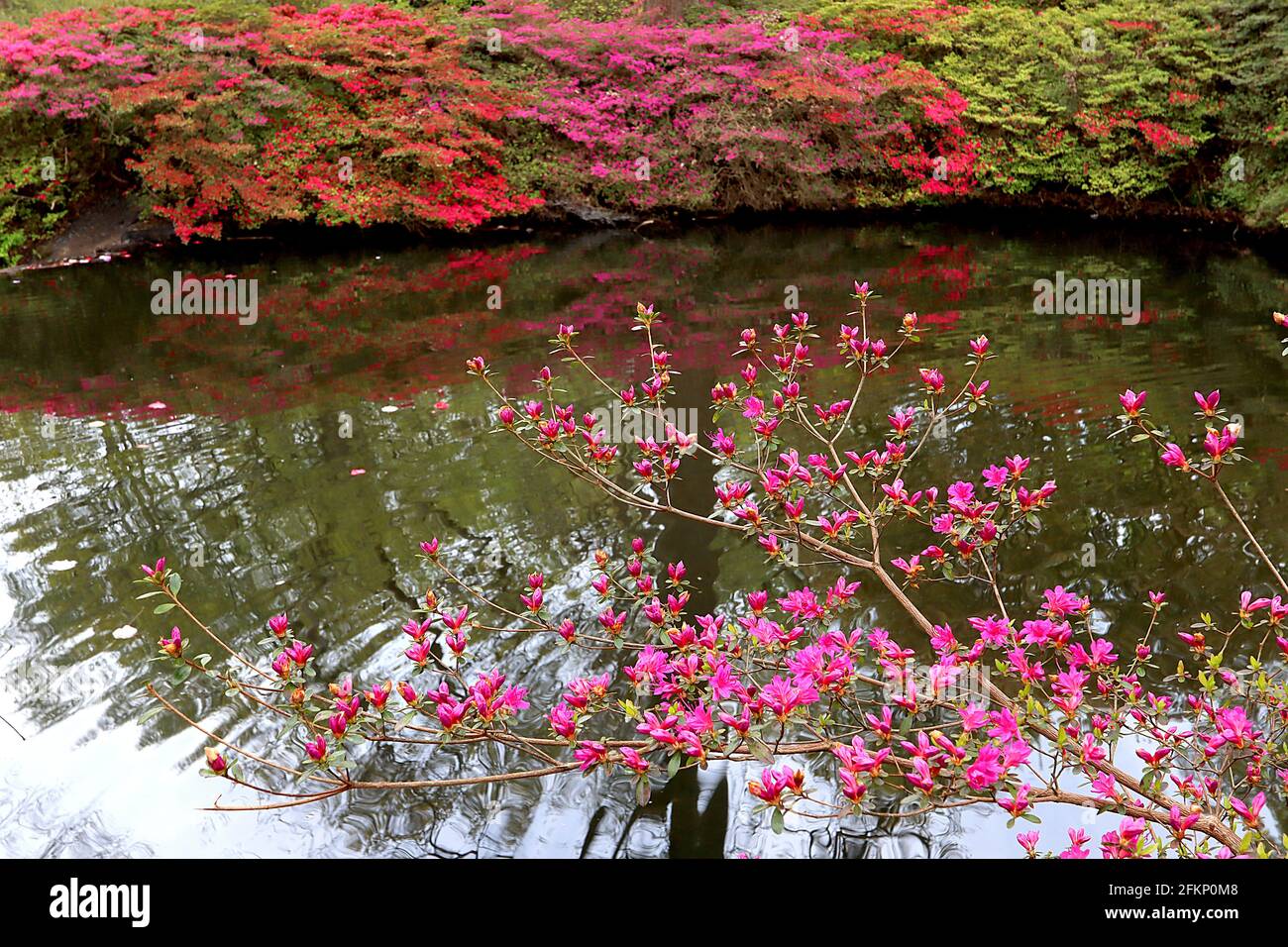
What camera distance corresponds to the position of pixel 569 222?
1306 cm

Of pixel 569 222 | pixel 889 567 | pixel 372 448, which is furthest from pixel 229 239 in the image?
pixel 889 567

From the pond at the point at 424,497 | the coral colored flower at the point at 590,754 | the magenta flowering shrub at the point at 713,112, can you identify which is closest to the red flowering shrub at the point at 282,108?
the magenta flowering shrub at the point at 713,112

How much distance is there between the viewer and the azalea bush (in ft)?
5.79

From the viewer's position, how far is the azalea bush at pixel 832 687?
69.4 inches

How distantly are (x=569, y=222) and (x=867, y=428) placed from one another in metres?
8.35

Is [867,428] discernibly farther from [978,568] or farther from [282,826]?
[282,826]

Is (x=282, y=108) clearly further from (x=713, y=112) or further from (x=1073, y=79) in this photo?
(x=1073, y=79)

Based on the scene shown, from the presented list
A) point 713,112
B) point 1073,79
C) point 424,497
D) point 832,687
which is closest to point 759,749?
point 832,687

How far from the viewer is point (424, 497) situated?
16.0 ft

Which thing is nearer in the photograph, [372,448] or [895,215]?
[372,448]

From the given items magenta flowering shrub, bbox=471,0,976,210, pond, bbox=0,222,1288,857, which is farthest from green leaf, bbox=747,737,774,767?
magenta flowering shrub, bbox=471,0,976,210

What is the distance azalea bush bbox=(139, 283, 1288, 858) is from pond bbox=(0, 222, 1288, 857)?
117 mm

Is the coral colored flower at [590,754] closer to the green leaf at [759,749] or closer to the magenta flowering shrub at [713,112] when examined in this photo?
the green leaf at [759,749]

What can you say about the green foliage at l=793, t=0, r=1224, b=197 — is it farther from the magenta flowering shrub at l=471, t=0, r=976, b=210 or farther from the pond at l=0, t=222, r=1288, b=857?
the pond at l=0, t=222, r=1288, b=857
